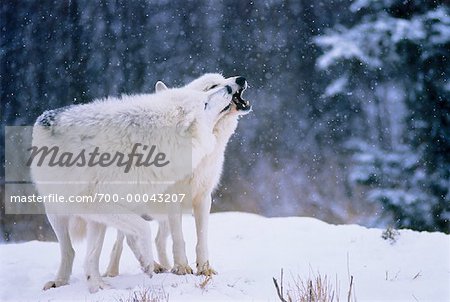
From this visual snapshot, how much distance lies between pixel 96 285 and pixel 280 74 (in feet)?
15.7

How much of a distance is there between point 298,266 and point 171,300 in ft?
6.50

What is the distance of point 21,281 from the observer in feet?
14.5

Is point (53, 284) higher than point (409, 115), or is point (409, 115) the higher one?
point (409, 115)

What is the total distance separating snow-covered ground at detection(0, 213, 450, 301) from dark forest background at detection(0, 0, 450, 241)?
0.75 meters

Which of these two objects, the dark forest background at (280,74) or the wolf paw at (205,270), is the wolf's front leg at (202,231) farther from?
the dark forest background at (280,74)

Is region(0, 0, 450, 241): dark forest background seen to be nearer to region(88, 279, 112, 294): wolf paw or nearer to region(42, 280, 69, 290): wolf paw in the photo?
region(42, 280, 69, 290): wolf paw

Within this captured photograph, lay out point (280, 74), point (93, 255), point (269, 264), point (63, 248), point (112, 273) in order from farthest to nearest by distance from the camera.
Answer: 1. point (280, 74)
2. point (269, 264)
3. point (112, 273)
4. point (63, 248)
5. point (93, 255)

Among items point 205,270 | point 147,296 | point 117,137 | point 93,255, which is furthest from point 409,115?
point 147,296

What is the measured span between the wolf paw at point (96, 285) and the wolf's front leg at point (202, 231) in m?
0.85

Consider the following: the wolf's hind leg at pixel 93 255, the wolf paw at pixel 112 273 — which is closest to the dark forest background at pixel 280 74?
the wolf paw at pixel 112 273

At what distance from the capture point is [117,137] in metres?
3.71

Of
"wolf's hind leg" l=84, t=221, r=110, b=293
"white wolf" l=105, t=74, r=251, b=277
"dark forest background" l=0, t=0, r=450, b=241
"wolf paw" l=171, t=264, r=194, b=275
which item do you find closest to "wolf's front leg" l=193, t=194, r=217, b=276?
"white wolf" l=105, t=74, r=251, b=277

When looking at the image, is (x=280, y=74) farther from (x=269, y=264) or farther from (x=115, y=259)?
(x=115, y=259)

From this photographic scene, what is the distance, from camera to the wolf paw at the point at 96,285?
3.70 metres
